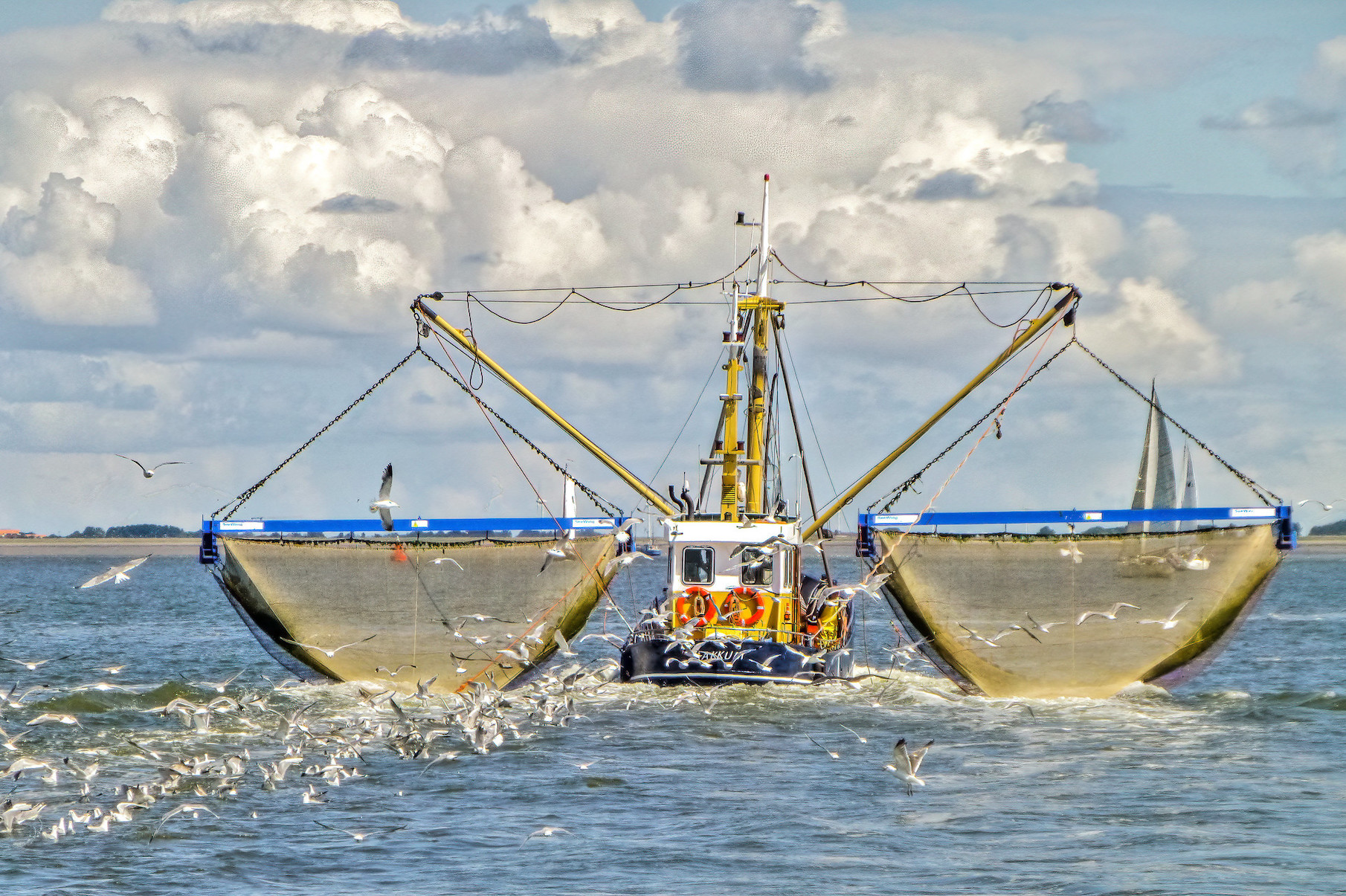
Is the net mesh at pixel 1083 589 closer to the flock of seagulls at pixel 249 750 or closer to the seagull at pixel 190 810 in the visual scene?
the flock of seagulls at pixel 249 750

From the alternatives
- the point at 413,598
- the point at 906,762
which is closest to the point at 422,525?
the point at 413,598

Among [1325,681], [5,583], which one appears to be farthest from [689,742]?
[5,583]

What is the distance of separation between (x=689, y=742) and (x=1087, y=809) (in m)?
9.02

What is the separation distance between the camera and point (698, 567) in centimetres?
3591

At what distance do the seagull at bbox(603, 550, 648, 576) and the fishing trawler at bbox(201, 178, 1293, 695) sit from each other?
94 mm

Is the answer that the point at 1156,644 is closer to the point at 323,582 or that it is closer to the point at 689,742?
the point at 689,742

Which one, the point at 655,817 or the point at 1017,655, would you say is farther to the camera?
the point at 1017,655

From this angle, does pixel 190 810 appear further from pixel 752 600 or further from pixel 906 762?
pixel 752 600

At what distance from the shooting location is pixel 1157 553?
33000mm

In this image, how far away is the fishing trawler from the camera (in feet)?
108

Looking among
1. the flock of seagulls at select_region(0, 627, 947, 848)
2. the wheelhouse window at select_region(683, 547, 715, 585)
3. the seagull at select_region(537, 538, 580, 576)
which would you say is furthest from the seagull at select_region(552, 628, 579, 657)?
the wheelhouse window at select_region(683, 547, 715, 585)

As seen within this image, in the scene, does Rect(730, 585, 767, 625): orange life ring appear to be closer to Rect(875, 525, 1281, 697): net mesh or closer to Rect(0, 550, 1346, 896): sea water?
Rect(0, 550, 1346, 896): sea water

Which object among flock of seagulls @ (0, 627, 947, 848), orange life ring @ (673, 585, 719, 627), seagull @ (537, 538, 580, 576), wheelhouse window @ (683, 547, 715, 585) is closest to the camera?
flock of seagulls @ (0, 627, 947, 848)

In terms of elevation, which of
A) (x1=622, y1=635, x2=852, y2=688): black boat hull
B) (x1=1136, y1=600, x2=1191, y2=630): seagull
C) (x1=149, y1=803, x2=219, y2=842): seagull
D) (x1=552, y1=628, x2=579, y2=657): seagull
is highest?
(x1=1136, y1=600, x2=1191, y2=630): seagull
